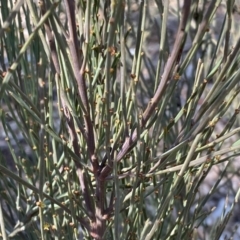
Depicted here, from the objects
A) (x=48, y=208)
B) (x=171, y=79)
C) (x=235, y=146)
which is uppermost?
(x=171, y=79)

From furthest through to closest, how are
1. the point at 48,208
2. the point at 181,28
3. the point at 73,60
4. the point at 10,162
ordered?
the point at 10,162
the point at 48,208
the point at 73,60
the point at 181,28

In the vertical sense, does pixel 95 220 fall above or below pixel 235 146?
below

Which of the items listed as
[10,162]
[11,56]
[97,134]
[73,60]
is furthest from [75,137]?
[10,162]

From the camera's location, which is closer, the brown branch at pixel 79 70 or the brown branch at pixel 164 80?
the brown branch at pixel 164 80

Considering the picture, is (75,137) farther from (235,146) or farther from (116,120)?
(235,146)

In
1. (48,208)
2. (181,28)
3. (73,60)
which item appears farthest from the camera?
(48,208)

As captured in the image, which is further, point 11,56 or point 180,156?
point 11,56

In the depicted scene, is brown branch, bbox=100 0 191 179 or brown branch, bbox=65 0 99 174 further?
brown branch, bbox=65 0 99 174

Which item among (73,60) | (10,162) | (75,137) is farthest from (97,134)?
(10,162)

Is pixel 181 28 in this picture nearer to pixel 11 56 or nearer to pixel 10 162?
pixel 11 56
